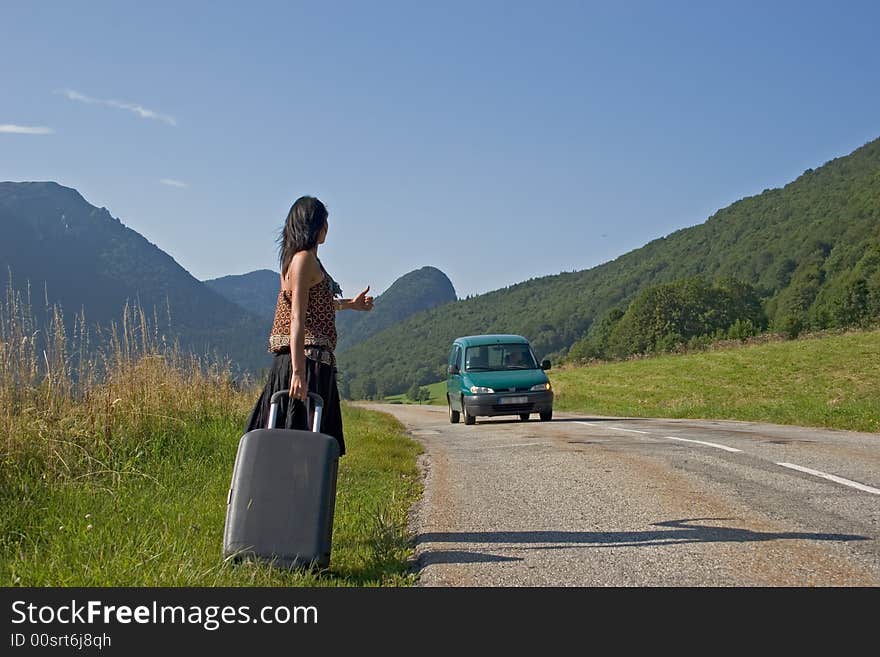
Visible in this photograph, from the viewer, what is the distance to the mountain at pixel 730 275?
290 ft

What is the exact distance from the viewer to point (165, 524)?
19.4 feet

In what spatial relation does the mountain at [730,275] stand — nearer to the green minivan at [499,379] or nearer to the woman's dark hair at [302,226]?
the green minivan at [499,379]

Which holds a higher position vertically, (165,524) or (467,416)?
(467,416)

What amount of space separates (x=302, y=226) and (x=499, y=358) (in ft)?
49.4

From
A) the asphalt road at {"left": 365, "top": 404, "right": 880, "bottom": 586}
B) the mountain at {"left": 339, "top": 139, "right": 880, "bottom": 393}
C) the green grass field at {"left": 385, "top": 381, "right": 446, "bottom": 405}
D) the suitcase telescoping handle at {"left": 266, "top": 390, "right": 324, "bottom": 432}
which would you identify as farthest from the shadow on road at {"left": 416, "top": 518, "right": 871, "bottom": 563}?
the green grass field at {"left": 385, "top": 381, "right": 446, "bottom": 405}

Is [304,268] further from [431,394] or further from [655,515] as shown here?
[431,394]

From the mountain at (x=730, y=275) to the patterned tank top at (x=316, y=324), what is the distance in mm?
76720

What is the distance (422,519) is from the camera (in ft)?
22.4

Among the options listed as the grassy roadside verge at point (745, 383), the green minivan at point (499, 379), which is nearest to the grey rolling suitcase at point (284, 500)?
the green minivan at point (499, 379)

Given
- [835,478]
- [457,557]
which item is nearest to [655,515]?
[457,557]

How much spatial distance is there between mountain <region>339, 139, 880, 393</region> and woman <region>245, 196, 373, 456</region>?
76.8 meters

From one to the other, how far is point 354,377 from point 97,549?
125 meters
